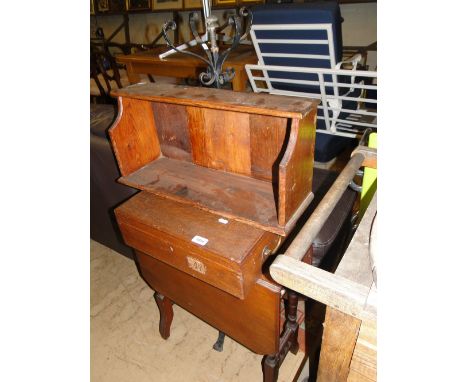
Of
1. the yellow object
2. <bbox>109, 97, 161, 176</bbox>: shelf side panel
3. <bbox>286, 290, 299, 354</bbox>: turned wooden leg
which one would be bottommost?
<bbox>286, 290, 299, 354</bbox>: turned wooden leg

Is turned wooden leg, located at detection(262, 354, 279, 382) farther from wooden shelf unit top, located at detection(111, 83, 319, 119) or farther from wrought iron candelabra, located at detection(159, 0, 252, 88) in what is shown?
wrought iron candelabra, located at detection(159, 0, 252, 88)

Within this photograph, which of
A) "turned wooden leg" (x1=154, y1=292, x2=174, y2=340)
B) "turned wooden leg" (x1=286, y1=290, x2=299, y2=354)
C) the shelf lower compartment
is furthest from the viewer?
"turned wooden leg" (x1=154, y1=292, x2=174, y2=340)

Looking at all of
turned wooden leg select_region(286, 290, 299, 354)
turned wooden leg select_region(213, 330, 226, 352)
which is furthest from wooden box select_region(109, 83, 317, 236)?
turned wooden leg select_region(213, 330, 226, 352)

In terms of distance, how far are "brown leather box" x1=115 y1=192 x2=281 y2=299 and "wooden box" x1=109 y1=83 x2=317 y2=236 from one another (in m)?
0.03

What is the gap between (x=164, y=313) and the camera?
1401 mm

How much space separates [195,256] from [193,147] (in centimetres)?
44

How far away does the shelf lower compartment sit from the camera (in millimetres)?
897

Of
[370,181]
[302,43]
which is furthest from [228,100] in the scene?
[302,43]

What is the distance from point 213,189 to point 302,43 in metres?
1.28

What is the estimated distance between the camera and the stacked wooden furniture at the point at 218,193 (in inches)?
32.2

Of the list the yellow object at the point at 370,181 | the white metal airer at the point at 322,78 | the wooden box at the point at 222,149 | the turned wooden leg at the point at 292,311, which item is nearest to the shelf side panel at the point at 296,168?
the wooden box at the point at 222,149

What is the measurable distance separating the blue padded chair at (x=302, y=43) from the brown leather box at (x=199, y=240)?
1.19 metres

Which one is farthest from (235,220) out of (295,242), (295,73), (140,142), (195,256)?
(295,73)
